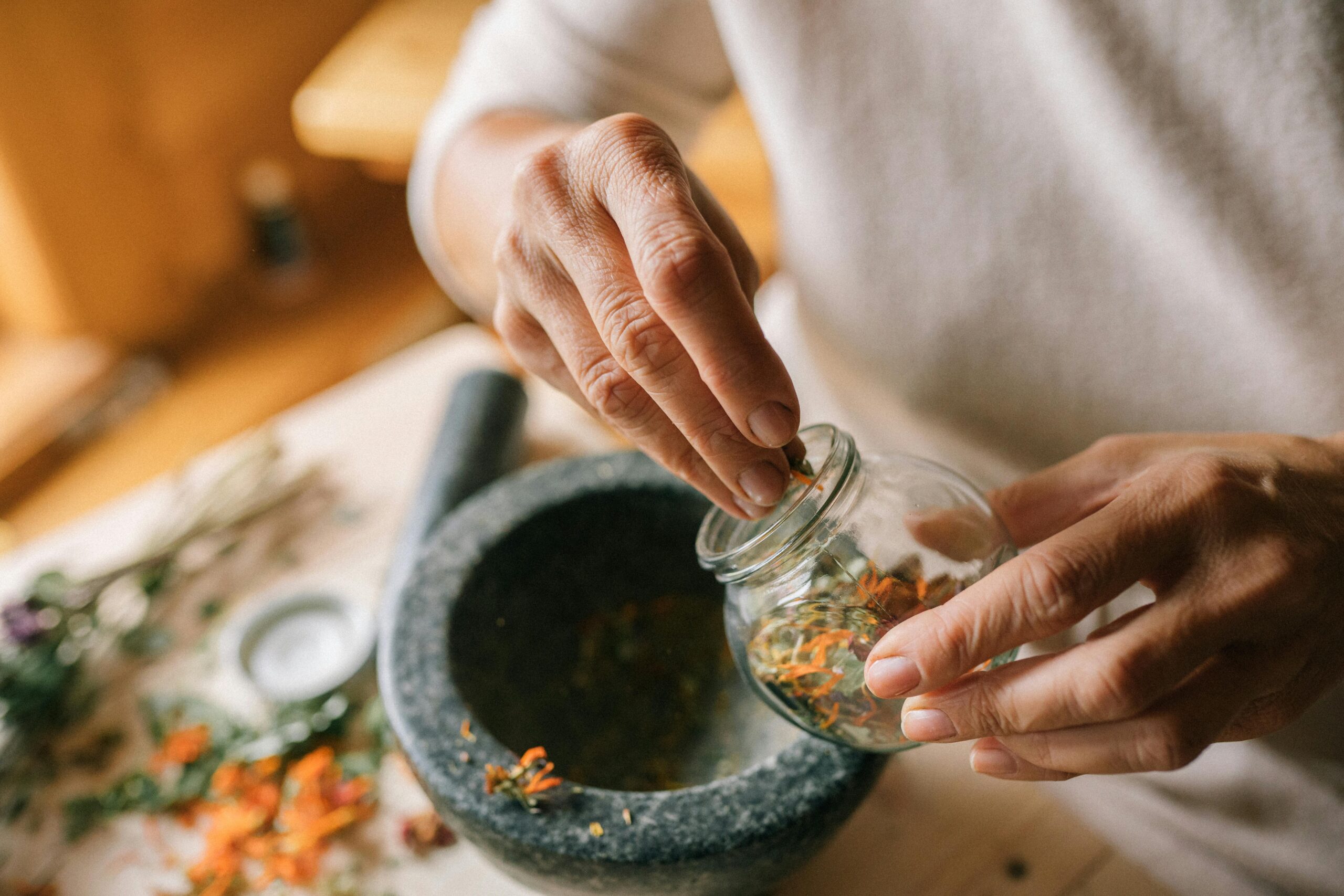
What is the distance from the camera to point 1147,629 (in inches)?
18.6

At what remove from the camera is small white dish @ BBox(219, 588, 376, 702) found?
894mm

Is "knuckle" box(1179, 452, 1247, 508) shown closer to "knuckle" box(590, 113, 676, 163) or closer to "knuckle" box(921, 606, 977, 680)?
"knuckle" box(921, 606, 977, 680)

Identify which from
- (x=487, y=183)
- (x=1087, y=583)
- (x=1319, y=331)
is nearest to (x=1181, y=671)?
(x=1087, y=583)

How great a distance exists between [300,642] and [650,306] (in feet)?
2.00

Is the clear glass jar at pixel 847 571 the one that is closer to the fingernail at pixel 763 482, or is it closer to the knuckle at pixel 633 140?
the fingernail at pixel 763 482

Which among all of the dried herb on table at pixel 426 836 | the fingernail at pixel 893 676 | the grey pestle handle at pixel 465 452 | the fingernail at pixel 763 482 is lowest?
the dried herb on table at pixel 426 836

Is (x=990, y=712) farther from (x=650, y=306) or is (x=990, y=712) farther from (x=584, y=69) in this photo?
(x=584, y=69)

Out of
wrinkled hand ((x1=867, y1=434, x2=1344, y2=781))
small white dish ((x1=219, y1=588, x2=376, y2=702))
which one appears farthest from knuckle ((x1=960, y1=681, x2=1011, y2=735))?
small white dish ((x1=219, y1=588, x2=376, y2=702))

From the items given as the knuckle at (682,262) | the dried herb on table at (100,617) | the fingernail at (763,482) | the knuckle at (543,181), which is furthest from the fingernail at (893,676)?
the dried herb on table at (100,617)

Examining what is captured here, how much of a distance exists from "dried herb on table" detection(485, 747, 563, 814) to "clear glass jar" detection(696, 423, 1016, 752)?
0.16 meters

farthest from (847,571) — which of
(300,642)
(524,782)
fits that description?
(300,642)

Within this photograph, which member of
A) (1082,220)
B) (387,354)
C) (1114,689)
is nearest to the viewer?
(1114,689)

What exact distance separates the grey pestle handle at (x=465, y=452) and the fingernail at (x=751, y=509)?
353 mm

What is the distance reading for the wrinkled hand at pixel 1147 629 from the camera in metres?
0.48
